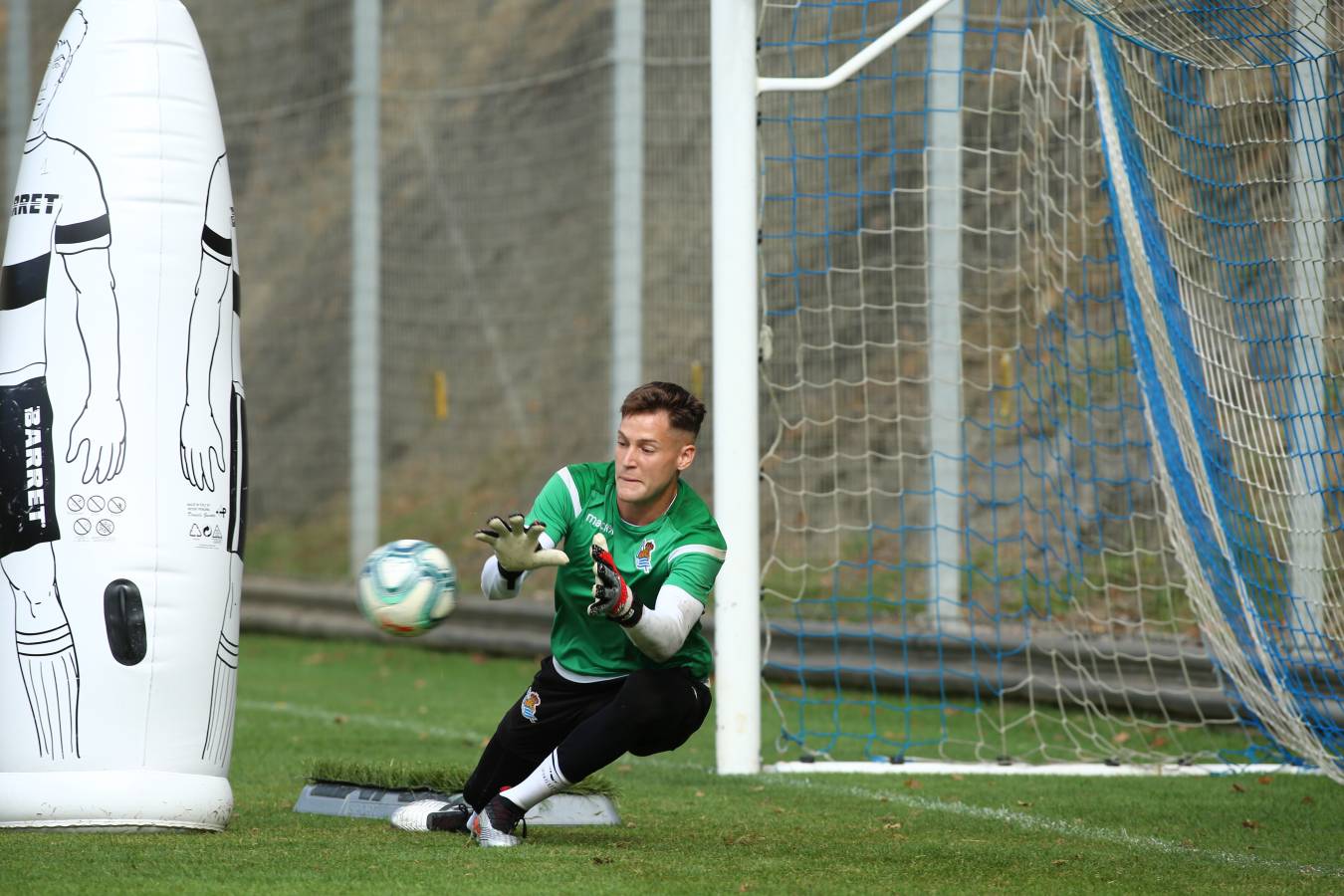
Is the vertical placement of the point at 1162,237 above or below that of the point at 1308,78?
below

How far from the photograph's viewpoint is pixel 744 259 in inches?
264

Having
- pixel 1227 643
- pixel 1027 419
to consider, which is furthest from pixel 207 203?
pixel 1027 419

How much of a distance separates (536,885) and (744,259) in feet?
11.1

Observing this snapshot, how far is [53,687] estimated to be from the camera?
15.0 feet

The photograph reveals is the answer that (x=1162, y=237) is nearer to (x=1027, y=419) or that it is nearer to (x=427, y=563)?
(x=1027, y=419)

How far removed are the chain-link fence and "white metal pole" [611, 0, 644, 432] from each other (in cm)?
12

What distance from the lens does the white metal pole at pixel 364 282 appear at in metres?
12.4

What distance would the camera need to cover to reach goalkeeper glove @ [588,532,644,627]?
4.07m

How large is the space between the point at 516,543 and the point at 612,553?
0.50 meters

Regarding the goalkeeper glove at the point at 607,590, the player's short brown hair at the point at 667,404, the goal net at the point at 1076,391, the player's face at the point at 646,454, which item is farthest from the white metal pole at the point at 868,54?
the goalkeeper glove at the point at 607,590

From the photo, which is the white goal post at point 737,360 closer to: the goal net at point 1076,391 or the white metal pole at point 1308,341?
the goal net at point 1076,391

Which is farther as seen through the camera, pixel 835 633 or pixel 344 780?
pixel 835 633

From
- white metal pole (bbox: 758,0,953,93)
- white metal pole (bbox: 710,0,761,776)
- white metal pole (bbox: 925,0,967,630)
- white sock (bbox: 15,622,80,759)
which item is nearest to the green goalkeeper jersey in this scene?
white sock (bbox: 15,622,80,759)

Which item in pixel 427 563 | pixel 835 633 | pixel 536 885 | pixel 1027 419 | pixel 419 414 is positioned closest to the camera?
pixel 536 885
